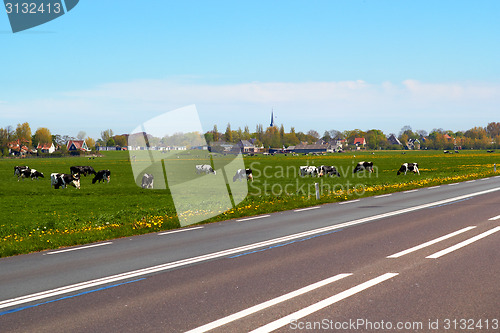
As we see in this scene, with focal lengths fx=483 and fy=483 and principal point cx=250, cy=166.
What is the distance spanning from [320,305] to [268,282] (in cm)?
141

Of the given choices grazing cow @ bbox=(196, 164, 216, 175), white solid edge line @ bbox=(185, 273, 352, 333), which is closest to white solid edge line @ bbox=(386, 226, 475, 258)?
white solid edge line @ bbox=(185, 273, 352, 333)

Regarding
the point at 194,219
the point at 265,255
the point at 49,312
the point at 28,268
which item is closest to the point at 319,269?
the point at 265,255

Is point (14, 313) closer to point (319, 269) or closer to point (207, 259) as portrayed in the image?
point (207, 259)

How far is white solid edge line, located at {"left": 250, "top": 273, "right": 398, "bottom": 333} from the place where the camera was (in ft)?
17.8

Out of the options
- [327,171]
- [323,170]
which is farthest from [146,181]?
[327,171]

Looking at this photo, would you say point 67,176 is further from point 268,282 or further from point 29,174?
point 268,282

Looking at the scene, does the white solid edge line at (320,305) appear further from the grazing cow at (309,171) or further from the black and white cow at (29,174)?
the black and white cow at (29,174)

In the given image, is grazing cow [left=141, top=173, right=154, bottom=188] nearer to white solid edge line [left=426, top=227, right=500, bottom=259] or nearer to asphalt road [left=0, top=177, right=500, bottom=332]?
asphalt road [left=0, top=177, right=500, bottom=332]

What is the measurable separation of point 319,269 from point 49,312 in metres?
4.29

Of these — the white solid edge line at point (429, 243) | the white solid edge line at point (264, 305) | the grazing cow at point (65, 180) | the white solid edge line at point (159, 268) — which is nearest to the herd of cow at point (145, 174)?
the grazing cow at point (65, 180)

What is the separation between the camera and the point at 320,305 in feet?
20.2

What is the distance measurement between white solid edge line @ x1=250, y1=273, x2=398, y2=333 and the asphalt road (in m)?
0.01

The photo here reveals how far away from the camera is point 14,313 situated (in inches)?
246

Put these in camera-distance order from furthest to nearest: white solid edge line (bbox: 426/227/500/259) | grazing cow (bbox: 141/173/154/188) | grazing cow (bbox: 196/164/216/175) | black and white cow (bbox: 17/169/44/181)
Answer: grazing cow (bbox: 196/164/216/175) < black and white cow (bbox: 17/169/44/181) < grazing cow (bbox: 141/173/154/188) < white solid edge line (bbox: 426/227/500/259)
